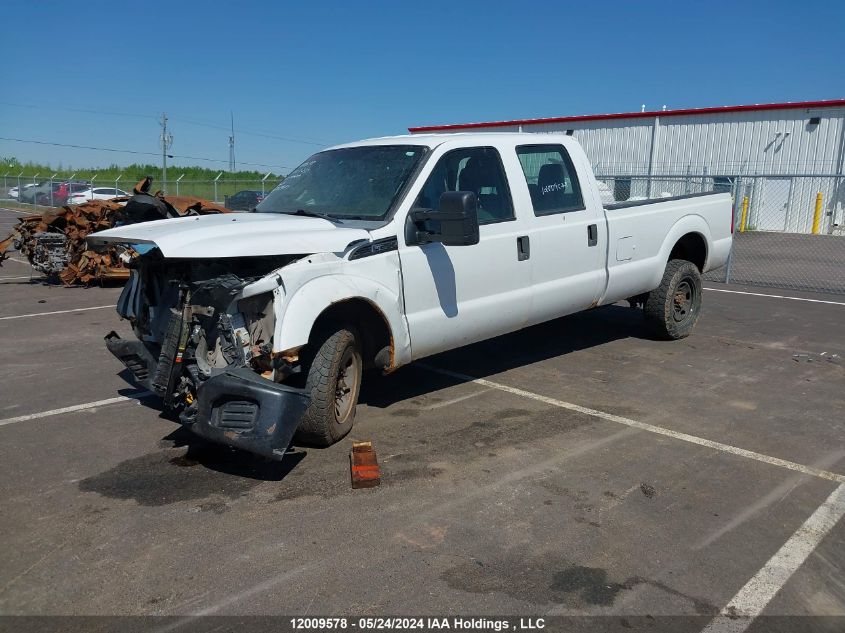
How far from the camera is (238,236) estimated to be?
4.59m

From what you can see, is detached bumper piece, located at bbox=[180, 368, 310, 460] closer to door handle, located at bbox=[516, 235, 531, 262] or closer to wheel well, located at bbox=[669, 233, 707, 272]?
door handle, located at bbox=[516, 235, 531, 262]

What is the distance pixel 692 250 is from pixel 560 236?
2.83 m

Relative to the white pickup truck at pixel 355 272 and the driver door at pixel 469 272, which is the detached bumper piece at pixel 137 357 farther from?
the driver door at pixel 469 272

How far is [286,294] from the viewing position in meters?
4.45

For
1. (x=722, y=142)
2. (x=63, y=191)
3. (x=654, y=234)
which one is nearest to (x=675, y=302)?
(x=654, y=234)

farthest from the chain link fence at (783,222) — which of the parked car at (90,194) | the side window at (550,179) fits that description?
the parked car at (90,194)

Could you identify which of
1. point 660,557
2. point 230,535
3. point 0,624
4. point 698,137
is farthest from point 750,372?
point 698,137

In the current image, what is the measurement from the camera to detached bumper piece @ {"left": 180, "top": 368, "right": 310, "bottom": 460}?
13.6 ft

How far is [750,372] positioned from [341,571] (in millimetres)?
5071

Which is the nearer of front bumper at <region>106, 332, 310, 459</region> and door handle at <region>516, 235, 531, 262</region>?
front bumper at <region>106, 332, 310, 459</region>

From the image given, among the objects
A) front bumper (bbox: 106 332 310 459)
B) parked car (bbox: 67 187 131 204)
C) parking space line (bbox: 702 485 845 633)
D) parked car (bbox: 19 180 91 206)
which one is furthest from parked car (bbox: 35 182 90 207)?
parking space line (bbox: 702 485 845 633)

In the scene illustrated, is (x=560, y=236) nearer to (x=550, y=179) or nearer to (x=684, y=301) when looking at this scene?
(x=550, y=179)

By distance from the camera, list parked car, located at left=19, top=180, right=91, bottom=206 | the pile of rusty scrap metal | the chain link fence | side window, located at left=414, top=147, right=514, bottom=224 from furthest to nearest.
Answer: parked car, located at left=19, top=180, right=91, bottom=206 < the chain link fence < the pile of rusty scrap metal < side window, located at left=414, top=147, right=514, bottom=224

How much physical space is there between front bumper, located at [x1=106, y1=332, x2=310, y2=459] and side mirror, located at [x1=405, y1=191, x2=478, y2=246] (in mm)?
1535
